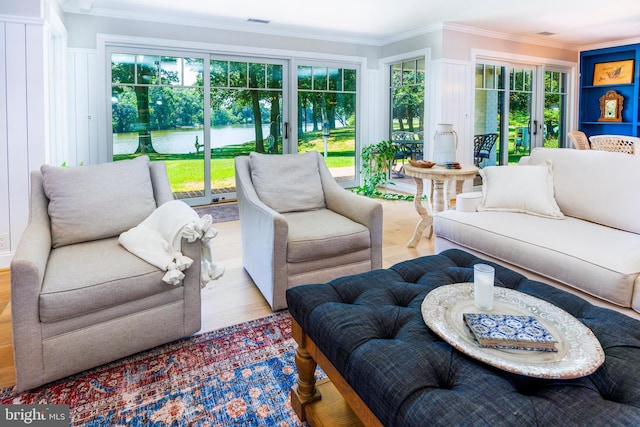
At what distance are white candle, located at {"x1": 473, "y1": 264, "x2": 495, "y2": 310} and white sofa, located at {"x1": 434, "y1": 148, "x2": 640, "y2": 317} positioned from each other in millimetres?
883

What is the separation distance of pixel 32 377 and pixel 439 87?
211 inches

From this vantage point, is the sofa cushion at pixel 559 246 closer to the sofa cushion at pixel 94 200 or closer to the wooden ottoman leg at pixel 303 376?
the wooden ottoman leg at pixel 303 376

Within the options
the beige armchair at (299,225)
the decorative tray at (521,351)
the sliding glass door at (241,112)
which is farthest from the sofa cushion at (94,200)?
the sliding glass door at (241,112)

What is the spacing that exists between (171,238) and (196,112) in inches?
152

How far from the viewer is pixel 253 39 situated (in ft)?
18.3

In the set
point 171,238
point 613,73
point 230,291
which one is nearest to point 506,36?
point 613,73

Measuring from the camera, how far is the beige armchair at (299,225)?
2422 mm

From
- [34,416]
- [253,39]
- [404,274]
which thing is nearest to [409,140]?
[253,39]

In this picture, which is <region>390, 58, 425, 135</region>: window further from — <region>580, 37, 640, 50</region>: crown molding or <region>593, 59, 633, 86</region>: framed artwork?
<region>593, 59, 633, 86</region>: framed artwork

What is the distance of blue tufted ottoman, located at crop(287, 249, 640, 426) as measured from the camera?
37.1 inches

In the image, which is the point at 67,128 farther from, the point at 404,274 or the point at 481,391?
the point at 481,391

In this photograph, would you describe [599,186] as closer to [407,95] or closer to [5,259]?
[407,95]

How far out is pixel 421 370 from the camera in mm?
1079

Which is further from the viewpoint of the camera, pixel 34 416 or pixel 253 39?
pixel 253 39
